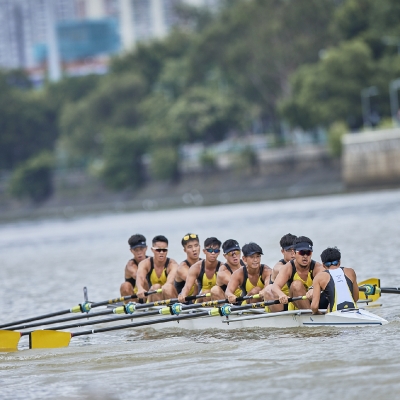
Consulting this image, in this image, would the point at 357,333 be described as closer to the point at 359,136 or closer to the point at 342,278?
the point at 342,278

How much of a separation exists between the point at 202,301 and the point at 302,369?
16.2 ft

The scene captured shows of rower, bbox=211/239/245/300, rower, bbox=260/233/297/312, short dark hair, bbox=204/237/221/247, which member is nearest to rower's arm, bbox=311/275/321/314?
rower, bbox=260/233/297/312

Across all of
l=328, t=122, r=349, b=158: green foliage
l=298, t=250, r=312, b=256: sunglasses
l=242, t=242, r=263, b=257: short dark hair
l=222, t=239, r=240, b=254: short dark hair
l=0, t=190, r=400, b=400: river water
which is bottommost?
l=0, t=190, r=400, b=400: river water

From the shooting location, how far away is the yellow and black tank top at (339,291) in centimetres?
1617

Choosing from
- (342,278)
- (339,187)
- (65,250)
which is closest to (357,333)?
(342,278)

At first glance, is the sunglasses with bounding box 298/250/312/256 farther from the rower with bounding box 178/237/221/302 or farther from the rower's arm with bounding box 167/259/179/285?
the rower's arm with bounding box 167/259/179/285

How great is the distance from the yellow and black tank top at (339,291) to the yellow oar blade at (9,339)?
563cm

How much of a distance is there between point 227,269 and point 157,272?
2.23 meters

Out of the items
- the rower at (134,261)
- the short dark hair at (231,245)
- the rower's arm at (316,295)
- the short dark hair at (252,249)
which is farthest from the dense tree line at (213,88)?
the rower's arm at (316,295)

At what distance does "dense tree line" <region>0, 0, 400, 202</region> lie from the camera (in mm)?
78000

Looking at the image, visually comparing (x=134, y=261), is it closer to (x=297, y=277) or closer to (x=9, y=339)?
(x=9, y=339)

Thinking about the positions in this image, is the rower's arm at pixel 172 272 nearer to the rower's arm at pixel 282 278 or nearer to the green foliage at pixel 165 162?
the rower's arm at pixel 282 278

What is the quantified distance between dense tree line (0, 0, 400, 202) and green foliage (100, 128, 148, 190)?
112mm

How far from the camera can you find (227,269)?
18.7 m
